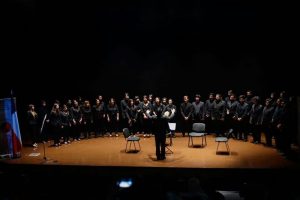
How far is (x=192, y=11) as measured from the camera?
16781mm

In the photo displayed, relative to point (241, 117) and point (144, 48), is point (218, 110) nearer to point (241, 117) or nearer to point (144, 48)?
point (241, 117)

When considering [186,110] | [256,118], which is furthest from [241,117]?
[186,110]

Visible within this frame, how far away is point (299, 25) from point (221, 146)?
18.2 feet

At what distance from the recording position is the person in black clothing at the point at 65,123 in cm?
1517

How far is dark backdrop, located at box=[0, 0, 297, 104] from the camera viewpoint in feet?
51.9

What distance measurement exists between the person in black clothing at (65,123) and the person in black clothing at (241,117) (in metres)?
6.82

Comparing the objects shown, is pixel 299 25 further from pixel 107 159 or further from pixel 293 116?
pixel 107 159

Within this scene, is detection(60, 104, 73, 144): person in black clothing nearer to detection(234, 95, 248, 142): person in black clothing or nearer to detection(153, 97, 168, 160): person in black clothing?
detection(153, 97, 168, 160): person in black clothing

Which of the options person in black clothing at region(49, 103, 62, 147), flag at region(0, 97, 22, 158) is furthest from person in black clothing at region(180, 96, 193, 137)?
flag at region(0, 97, 22, 158)

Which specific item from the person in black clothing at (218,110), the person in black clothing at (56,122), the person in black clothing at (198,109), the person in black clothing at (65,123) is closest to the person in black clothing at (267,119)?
the person in black clothing at (218,110)

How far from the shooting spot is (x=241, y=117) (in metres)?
14.8

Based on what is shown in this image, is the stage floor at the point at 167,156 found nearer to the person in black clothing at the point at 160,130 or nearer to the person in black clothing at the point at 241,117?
the person in black clothing at the point at 160,130

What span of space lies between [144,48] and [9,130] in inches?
296

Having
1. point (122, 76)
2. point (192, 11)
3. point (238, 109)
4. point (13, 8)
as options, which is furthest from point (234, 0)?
point (13, 8)
